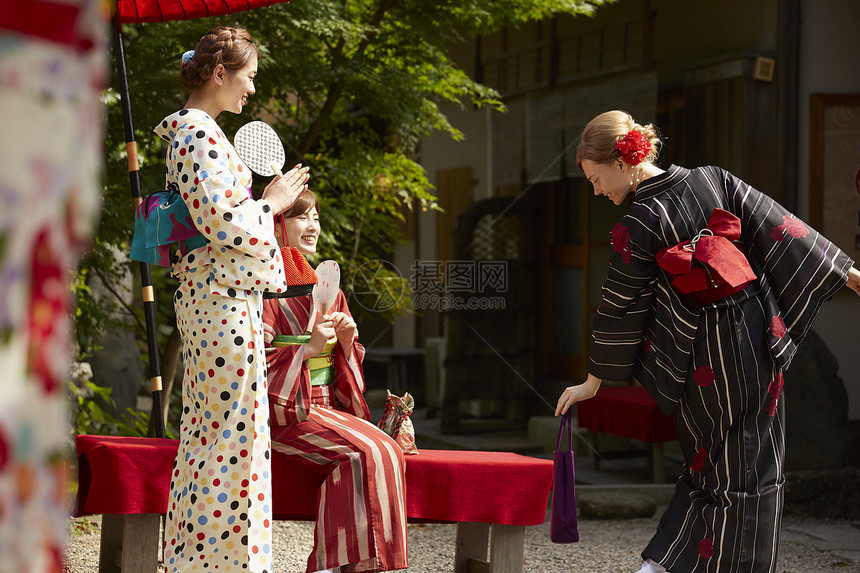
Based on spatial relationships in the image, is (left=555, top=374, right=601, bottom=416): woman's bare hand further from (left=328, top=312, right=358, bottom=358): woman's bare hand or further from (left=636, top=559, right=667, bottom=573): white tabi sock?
(left=328, top=312, right=358, bottom=358): woman's bare hand

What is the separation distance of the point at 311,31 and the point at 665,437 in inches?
142

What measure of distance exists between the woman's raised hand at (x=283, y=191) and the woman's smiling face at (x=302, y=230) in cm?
56

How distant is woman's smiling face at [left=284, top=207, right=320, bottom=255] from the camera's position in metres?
3.42

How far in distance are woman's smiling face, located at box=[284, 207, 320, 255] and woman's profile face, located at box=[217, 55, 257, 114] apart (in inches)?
27.0

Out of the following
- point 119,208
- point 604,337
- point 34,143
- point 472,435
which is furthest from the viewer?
point 472,435

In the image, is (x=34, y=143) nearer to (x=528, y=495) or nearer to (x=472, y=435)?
(x=528, y=495)

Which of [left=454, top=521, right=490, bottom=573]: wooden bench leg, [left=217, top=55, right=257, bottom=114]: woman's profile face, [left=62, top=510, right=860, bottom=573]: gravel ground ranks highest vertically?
[left=217, top=55, right=257, bottom=114]: woman's profile face

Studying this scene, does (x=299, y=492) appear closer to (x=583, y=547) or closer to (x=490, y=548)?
(x=490, y=548)

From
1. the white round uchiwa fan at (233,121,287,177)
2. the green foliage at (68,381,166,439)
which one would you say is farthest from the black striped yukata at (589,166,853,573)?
the green foliage at (68,381,166,439)

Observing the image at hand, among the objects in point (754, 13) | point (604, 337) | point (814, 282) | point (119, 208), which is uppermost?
point (754, 13)

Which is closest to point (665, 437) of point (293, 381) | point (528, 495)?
point (528, 495)

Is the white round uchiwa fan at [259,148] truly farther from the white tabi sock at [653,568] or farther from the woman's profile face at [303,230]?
the white tabi sock at [653,568]

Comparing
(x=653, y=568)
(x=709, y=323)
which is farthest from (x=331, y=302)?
(x=653, y=568)

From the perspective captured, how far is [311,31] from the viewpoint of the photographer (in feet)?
15.8
